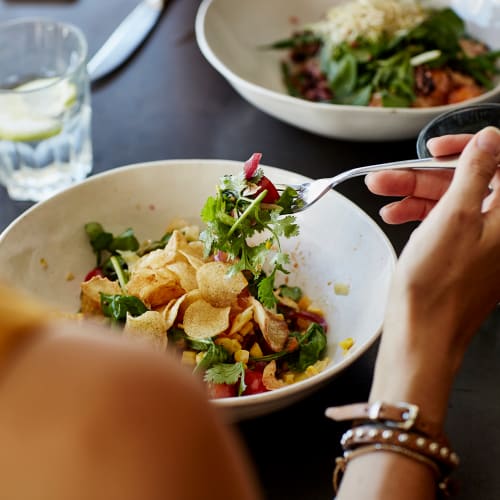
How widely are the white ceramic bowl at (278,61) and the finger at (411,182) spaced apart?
14.7 inches

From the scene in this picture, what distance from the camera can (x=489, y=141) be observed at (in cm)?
95

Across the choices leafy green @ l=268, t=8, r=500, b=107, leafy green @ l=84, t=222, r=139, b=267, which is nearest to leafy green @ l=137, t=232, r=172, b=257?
leafy green @ l=84, t=222, r=139, b=267

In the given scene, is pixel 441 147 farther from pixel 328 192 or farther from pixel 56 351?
pixel 56 351

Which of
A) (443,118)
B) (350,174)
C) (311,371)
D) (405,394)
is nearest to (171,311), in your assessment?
(311,371)

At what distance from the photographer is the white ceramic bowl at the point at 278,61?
A: 1576 millimetres

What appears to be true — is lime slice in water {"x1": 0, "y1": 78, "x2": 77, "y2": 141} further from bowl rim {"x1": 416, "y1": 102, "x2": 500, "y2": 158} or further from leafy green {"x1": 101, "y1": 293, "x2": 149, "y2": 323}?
bowl rim {"x1": 416, "y1": 102, "x2": 500, "y2": 158}

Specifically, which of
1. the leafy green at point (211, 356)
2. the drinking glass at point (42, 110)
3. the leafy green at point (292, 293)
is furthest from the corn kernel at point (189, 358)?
the drinking glass at point (42, 110)

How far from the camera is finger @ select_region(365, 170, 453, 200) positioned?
119 centimetres

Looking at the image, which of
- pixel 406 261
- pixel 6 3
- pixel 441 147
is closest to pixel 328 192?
pixel 441 147

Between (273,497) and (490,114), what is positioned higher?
(490,114)

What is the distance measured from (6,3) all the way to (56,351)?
7.49 feet

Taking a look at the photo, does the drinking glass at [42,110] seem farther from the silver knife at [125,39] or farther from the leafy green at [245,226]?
the leafy green at [245,226]

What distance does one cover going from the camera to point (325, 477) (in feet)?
3.54

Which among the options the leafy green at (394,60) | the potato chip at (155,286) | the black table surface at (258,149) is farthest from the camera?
the leafy green at (394,60)
